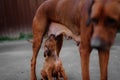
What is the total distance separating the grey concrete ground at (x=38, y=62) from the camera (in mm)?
7266

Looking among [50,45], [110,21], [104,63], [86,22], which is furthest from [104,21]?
[50,45]

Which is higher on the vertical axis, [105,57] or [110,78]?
[105,57]

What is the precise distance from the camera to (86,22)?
480cm

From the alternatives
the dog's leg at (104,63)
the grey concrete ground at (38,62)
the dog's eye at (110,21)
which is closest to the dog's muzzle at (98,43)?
the dog's eye at (110,21)

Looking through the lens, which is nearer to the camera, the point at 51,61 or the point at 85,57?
the point at 85,57

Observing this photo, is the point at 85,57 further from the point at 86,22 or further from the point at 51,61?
the point at 51,61

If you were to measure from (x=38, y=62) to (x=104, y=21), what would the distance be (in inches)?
187

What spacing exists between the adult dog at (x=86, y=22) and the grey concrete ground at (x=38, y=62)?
3.26ft

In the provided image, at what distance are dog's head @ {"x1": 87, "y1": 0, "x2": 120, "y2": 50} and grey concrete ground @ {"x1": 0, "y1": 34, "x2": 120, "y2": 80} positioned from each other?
2.75m

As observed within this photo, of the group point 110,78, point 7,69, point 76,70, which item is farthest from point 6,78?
point 110,78

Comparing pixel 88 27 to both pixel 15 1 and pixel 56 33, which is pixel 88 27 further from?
pixel 15 1

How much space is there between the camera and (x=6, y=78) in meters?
7.20

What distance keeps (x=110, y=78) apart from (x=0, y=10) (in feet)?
24.2

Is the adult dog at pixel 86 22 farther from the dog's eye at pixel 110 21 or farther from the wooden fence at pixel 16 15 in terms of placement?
the wooden fence at pixel 16 15
